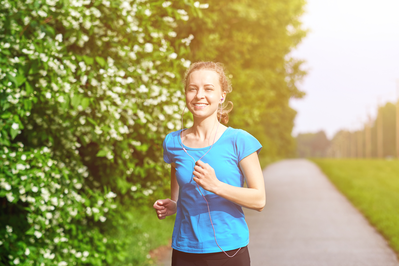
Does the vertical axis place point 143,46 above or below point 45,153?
above

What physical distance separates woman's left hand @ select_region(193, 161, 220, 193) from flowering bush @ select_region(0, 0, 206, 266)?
96.5 inches

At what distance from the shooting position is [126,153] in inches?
189

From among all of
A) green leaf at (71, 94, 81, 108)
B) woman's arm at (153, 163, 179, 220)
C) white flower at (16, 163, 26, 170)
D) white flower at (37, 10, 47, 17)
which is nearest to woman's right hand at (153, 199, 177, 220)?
woman's arm at (153, 163, 179, 220)

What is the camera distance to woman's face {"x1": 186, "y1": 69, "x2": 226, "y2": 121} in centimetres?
227

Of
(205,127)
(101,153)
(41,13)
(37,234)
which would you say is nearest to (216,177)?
(205,127)

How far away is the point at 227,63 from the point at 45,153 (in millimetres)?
5542

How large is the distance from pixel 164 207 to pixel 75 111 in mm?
2154

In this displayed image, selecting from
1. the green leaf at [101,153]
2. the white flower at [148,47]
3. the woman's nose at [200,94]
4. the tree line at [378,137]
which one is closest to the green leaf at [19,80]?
the green leaf at [101,153]

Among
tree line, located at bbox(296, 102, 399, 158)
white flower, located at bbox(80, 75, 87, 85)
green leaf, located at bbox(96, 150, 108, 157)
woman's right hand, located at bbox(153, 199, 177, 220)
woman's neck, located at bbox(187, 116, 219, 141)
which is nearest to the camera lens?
woman's neck, located at bbox(187, 116, 219, 141)

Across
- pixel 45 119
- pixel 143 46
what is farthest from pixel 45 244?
pixel 143 46

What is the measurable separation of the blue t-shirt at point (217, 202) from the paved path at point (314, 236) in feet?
13.9

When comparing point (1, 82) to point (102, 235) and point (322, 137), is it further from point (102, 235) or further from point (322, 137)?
point (322, 137)

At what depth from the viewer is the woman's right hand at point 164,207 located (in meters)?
2.44

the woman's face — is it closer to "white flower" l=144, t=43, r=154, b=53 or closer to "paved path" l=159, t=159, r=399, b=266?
"white flower" l=144, t=43, r=154, b=53
